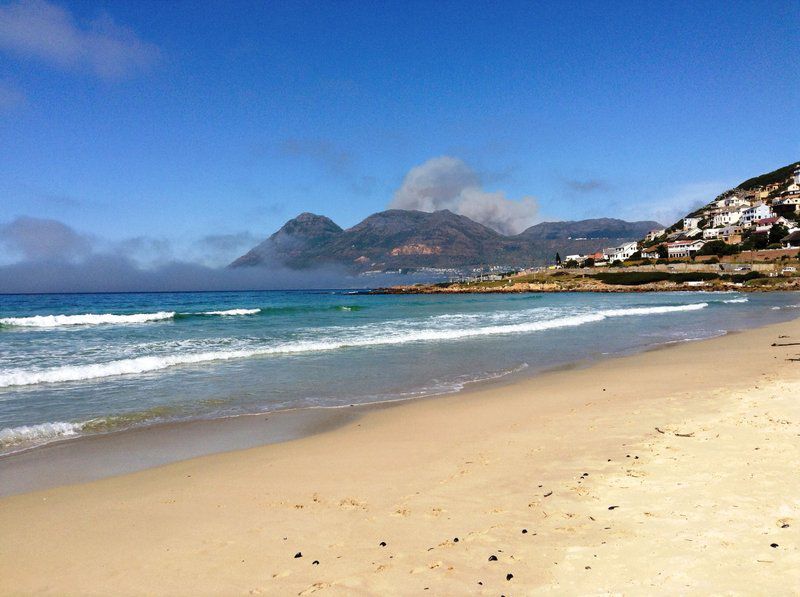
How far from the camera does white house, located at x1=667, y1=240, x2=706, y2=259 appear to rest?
10400 centimetres

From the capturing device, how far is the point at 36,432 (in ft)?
27.1

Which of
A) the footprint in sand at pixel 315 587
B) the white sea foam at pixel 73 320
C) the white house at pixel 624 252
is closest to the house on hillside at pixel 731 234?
the white house at pixel 624 252

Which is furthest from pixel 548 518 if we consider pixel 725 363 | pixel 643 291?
pixel 643 291

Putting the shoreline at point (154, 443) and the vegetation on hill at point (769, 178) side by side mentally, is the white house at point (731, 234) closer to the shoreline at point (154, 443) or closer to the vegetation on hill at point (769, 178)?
the vegetation on hill at point (769, 178)

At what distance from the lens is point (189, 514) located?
506 cm

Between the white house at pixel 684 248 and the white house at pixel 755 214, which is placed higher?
the white house at pixel 755 214

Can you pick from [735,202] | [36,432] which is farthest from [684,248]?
[36,432]

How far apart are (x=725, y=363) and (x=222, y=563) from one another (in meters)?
14.5

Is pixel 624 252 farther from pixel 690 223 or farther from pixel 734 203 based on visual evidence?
pixel 734 203

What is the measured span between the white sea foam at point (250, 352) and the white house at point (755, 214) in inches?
4253

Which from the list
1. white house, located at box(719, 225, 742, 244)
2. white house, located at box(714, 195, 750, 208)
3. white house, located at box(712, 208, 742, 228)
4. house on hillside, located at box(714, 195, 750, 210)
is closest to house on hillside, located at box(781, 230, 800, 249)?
white house, located at box(719, 225, 742, 244)

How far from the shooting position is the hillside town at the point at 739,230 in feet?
305

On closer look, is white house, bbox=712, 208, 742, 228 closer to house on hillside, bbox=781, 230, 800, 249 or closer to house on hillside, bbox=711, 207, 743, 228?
house on hillside, bbox=711, 207, 743, 228

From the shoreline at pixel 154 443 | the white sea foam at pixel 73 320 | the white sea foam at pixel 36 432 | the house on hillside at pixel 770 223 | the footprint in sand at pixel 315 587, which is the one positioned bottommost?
the shoreline at pixel 154 443
